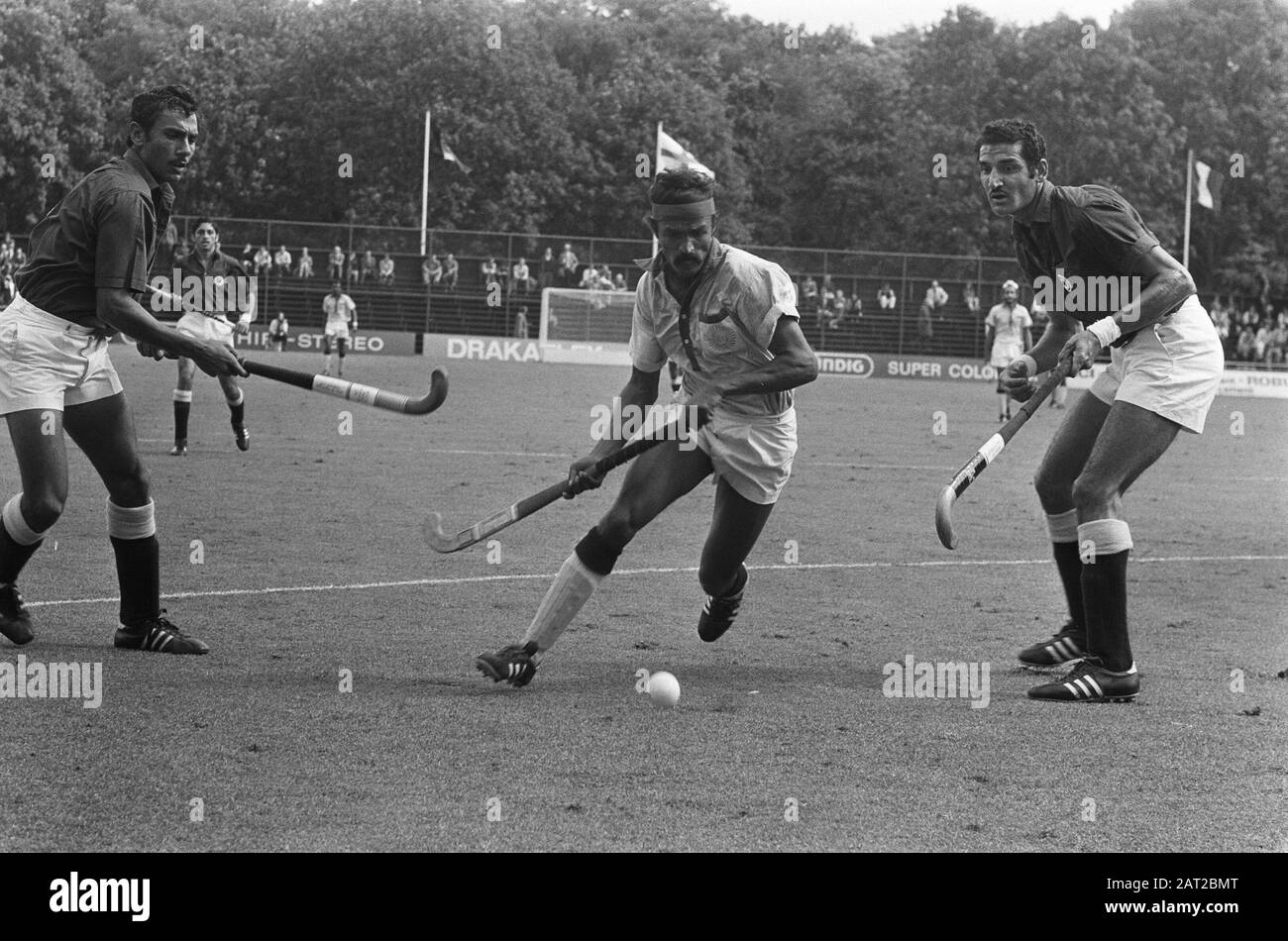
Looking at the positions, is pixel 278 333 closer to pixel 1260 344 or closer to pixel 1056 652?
pixel 1260 344

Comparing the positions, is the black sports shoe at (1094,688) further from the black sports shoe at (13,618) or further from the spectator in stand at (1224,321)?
the spectator in stand at (1224,321)

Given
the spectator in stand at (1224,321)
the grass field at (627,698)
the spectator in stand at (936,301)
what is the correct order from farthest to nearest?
the spectator in stand at (1224,321) < the spectator in stand at (936,301) < the grass field at (627,698)

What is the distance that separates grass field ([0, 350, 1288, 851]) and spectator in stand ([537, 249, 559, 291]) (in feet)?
112

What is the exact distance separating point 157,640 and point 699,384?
8.72 feet

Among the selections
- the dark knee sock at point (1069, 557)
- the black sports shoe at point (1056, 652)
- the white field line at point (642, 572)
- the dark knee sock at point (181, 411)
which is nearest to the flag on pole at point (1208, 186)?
the dark knee sock at point (181, 411)

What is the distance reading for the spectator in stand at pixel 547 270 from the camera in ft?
161

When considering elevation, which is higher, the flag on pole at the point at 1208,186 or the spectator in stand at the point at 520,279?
the flag on pole at the point at 1208,186

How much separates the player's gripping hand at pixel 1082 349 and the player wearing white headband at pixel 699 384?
3.53 feet

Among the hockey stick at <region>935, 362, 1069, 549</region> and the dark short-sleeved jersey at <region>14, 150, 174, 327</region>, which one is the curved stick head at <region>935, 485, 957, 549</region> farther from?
the dark short-sleeved jersey at <region>14, 150, 174, 327</region>

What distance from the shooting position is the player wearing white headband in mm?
7012

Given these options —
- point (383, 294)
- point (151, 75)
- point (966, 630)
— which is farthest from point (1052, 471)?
point (151, 75)

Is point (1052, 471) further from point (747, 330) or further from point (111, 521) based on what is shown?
point (111, 521)

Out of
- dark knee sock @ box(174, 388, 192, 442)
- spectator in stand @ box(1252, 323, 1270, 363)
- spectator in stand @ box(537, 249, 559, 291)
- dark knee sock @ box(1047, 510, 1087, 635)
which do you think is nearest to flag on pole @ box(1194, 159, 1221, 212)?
spectator in stand @ box(1252, 323, 1270, 363)

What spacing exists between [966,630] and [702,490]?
23.2ft
